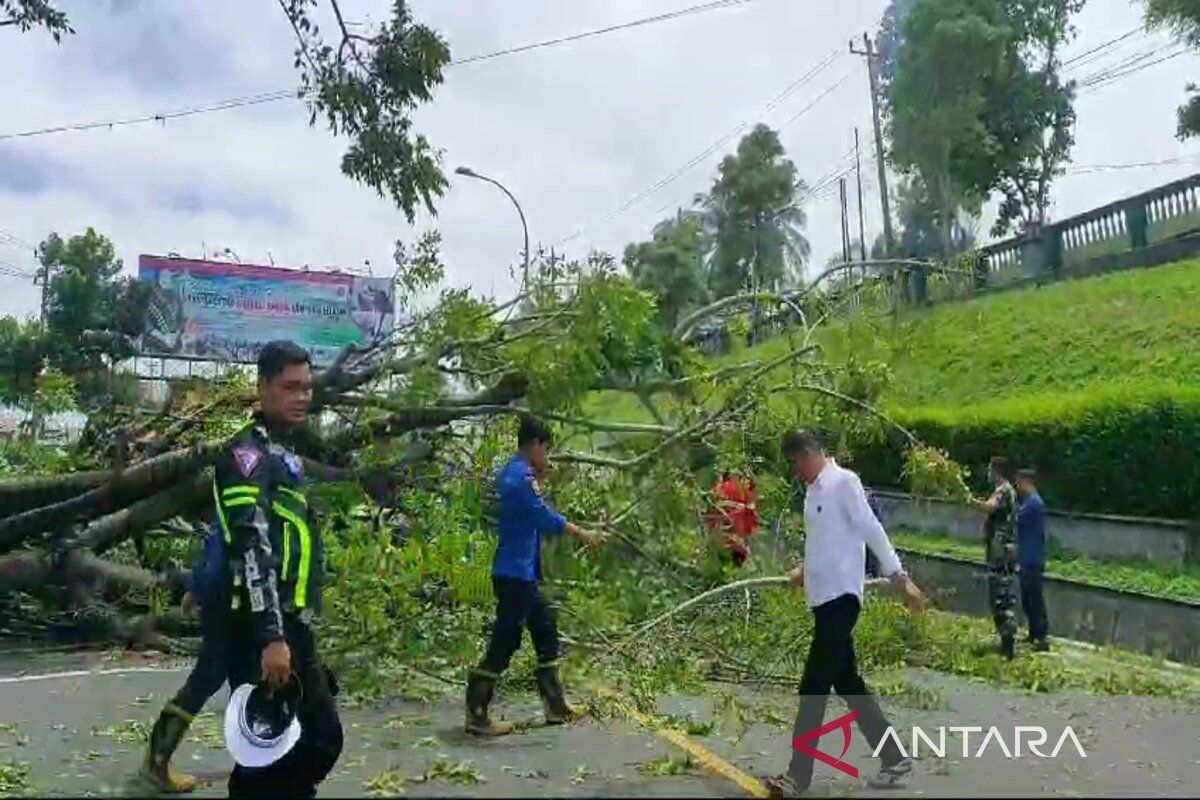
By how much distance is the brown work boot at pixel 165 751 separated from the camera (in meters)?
5.54

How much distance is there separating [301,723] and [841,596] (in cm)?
241

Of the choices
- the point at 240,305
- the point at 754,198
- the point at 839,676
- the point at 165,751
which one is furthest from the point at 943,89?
the point at 165,751

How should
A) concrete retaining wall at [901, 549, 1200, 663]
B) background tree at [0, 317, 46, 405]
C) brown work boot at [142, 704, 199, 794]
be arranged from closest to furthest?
brown work boot at [142, 704, 199, 794] < concrete retaining wall at [901, 549, 1200, 663] < background tree at [0, 317, 46, 405]

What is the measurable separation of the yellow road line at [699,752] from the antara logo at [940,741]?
0.25 metres

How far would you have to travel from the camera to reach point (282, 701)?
4523 mm

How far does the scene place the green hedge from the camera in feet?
46.2

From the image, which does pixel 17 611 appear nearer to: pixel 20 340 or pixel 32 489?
pixel 32 489

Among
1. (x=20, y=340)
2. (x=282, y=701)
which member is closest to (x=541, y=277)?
(x=282, y=701)

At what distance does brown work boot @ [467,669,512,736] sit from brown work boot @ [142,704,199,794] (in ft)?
5.49

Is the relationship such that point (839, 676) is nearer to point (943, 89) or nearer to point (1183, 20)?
point (1183, 20)

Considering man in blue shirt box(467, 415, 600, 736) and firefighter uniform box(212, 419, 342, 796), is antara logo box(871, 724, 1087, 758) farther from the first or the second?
firefighter uniform box(212, 419, 342, 796)

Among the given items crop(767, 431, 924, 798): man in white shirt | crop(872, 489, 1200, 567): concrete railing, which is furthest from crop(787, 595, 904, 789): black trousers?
crop(872, 489, 1200, 567): concrete railing

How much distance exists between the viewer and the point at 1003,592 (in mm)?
10859

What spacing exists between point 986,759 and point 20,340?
3038 centimetres
